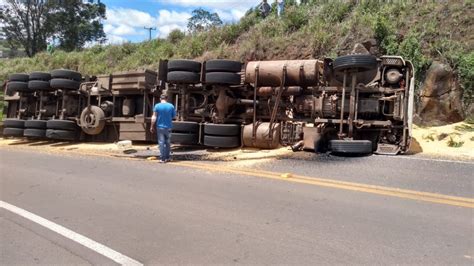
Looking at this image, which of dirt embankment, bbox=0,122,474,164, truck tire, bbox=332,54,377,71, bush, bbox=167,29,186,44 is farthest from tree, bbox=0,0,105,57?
truck tire, bbox=332,54,377,71

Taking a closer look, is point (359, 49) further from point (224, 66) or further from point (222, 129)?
point (222, 129)

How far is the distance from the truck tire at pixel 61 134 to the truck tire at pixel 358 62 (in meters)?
8.59

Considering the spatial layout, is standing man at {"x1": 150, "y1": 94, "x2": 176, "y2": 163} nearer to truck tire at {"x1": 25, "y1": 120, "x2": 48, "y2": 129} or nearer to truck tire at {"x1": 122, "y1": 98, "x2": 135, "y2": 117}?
truck tire at {"x1": 122, "y1": 98, "x2": 135, "y2": 117}

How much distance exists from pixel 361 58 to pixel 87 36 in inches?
1719

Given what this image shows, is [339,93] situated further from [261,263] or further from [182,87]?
[261,263]

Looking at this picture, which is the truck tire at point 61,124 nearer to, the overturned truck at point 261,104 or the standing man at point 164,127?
the overturned truck at point 261,104

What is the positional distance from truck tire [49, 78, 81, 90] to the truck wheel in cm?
96

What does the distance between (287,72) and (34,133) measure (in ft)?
28.5

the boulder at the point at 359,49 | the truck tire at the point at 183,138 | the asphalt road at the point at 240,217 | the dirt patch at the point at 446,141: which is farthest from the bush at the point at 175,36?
the asphalt road at the point at 240,217

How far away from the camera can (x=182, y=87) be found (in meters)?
11.9

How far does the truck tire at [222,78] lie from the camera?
36.3 feet

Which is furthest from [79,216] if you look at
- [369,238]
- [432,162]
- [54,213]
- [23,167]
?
[432,162]

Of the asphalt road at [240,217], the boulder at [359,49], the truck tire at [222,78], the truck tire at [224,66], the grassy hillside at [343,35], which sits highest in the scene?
the grassy hillside at [343,35]

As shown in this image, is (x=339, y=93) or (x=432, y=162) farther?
(x=339, y=93)
